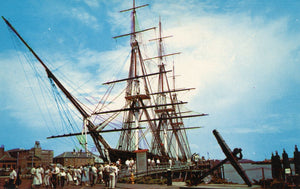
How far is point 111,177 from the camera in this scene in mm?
17828

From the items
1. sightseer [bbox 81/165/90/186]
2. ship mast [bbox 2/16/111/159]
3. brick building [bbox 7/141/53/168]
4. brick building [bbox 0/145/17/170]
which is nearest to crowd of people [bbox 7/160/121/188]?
sightseer [bbox 81/165/90/186]

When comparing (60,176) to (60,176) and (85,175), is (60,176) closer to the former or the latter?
(60,176)

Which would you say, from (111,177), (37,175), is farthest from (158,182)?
(37,175)

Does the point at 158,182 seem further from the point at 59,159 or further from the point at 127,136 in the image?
the point at 59,159

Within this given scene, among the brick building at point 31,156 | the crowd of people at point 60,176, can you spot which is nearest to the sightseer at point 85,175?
the crowd of people at point 60,176

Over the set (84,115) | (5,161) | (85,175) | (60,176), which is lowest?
(5,161)

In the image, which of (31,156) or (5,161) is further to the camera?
(31,156)

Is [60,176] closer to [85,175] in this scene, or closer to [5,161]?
[85,175]

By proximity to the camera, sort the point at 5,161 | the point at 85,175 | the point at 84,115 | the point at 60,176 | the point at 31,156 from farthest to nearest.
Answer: the point at 31,156 → the point at 5,161 → the point at 84,115 → the point at 85,175 → the point at 60,176

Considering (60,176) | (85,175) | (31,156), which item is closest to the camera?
(60,176)

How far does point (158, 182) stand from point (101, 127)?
15.4 metres

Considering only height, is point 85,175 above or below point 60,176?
below

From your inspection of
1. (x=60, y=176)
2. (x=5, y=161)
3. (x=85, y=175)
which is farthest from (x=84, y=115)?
(x=5, y=161)

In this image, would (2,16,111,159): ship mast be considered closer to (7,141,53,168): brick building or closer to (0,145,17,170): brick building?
(7,141,53,168): brick building
